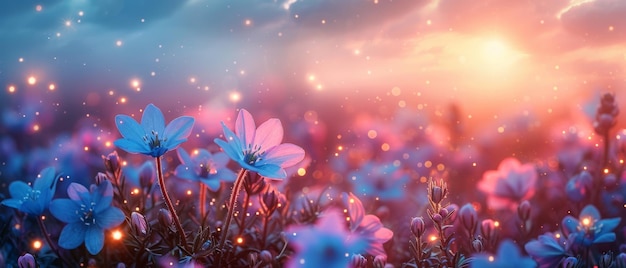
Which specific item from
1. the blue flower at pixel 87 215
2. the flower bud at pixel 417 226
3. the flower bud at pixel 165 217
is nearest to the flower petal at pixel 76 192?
the blue flower at pixel 87 215

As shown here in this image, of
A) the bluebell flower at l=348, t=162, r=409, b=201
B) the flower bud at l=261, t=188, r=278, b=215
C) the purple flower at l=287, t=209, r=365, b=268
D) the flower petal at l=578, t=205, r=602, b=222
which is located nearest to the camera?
the purple flower at l=287, t=209, r=365, b=268

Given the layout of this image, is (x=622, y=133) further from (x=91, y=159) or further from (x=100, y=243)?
(x=91, y=159)

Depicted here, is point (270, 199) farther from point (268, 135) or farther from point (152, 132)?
point (152, 132)

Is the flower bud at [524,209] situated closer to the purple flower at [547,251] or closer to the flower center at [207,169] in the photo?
the purple flower at [547,251]

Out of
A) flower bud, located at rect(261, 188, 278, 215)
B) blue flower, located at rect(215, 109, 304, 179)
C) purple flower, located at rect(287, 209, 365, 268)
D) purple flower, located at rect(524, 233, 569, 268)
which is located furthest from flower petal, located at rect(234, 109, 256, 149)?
purple flower, located at rect(524, 233, 569, 268)

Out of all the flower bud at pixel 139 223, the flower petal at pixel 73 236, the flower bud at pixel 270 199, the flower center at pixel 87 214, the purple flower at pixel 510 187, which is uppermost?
the purple flower at pixel 510 187

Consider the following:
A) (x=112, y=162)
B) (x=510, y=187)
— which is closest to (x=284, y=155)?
(x=112, y=162)

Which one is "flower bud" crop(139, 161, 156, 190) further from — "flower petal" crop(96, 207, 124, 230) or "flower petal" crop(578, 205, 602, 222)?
"flower petal" crop(578, 205, 602, 222)
